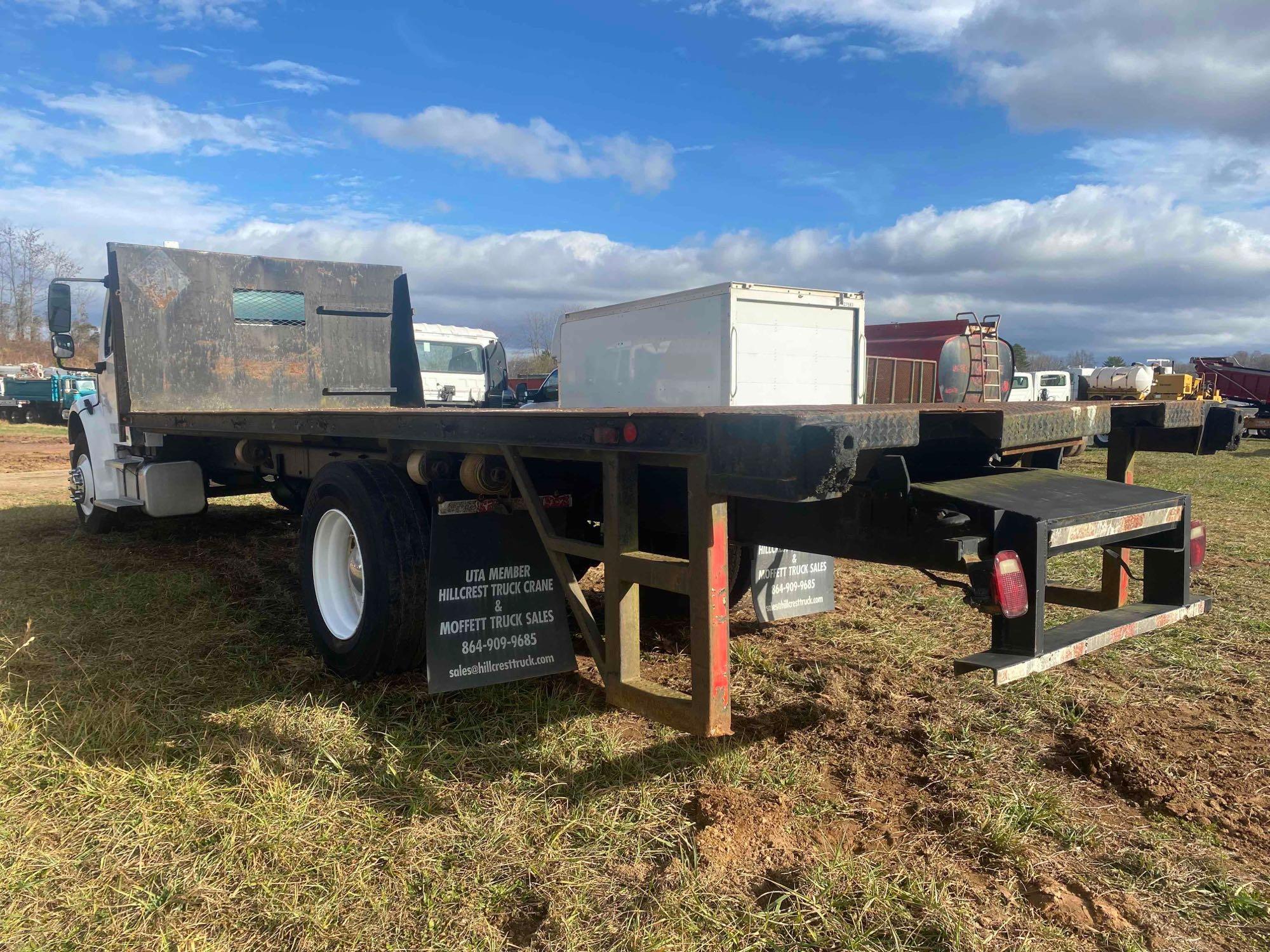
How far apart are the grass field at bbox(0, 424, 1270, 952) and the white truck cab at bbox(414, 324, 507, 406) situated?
47.1 feet

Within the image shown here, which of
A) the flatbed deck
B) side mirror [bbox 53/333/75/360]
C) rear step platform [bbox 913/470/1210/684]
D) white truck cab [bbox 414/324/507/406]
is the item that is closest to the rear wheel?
side mirror [bbox 53/333/75/360]

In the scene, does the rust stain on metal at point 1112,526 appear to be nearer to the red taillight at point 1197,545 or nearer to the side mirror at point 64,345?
A: the red taillight at point 1197,545

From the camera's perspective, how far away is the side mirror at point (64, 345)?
6.99 metres

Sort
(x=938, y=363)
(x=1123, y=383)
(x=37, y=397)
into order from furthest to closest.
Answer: (x=1123, y=383) < (x=37, y=397) < (x=938, y=363)

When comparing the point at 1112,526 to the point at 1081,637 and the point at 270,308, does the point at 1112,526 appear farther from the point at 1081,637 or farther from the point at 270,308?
the point at 270,308

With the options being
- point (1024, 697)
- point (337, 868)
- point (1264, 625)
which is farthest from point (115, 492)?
point (1264, 625)

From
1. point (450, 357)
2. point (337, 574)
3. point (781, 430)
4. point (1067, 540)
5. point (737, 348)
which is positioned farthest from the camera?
point (450, 357)

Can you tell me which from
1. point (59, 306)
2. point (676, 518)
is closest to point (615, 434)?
point (676, 518)

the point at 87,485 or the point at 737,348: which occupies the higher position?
the point at 737,348

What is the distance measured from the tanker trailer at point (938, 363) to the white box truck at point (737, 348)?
190 inches

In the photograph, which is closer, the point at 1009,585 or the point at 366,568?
the point at 1009,585

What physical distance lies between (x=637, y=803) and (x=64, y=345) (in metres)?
6.52

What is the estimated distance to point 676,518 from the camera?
3578 millimetres

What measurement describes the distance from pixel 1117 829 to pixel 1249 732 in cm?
125
